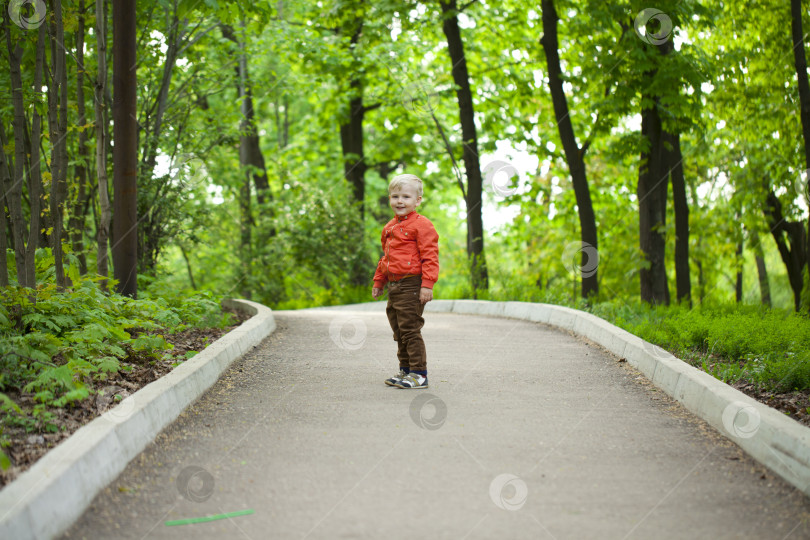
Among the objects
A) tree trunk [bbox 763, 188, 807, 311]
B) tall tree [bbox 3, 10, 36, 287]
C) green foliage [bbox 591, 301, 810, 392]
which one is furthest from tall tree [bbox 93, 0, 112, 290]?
tree trunk [bbox 763, 188, 807, 311]

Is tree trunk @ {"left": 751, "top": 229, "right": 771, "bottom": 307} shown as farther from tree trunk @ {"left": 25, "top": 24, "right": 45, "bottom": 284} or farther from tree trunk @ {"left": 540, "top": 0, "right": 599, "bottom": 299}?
tree trunk @ {"left": 25, "top": 24, "right": 45, "bottom": 284}

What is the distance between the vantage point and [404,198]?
6.41 meters

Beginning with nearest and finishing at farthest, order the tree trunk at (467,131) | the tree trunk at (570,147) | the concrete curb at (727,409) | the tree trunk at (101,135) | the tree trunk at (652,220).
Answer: the concrete curb at (727,409)
the tree trunk at (101,135)
the tree trunk at (652,220)
the tree trunk at (570,147)
the tree trunk at (467,131)

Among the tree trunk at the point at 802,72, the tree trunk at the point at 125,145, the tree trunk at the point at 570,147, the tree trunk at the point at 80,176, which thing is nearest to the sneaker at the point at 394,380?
the tree trunk at the point at 125,145

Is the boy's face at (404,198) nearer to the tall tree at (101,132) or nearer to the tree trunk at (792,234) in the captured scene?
the tall tree at (101,132)

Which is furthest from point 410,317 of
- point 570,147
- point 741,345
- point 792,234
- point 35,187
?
point 792,234

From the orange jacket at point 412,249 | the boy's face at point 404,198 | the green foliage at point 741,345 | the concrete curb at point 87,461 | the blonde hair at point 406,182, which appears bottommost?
the green foliage at point 741,345

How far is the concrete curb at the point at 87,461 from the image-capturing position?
3025 mm

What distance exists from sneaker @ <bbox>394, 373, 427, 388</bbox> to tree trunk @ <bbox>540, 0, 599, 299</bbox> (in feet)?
31.8

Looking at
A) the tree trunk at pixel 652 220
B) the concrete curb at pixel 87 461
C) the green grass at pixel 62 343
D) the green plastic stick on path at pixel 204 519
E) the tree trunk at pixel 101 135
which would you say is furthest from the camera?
the tree trunk at pixel 652 220

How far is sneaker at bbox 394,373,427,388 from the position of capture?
629 cm

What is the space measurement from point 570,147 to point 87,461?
13.5 m

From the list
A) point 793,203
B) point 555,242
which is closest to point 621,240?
point 555,242

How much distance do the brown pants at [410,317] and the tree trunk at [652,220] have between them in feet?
31.3
